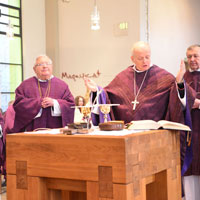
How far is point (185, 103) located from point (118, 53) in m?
6.21

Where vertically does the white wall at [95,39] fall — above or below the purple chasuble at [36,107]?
above

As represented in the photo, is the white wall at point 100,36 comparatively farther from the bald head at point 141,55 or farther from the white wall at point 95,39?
the bald head at point 141,55

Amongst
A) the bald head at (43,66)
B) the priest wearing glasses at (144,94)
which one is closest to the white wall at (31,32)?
the bald head at (43,66)

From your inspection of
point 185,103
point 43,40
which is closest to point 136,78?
point 185,103

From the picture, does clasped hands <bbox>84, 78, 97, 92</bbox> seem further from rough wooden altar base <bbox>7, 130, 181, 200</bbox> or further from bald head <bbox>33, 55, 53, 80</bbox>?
bald head <bbox>33, 55, 53, 80</bbox>

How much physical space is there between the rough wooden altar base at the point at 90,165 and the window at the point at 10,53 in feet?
25.9

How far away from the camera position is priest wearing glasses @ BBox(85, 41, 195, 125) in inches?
176

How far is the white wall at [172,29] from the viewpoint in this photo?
10617mm

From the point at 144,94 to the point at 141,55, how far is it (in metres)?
0.42

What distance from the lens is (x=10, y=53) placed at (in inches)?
449

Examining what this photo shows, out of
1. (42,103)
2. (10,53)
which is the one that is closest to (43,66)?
(42,103)

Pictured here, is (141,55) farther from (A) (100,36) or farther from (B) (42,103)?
(A) (100,36)

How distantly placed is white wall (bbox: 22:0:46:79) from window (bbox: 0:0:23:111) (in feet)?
0.42

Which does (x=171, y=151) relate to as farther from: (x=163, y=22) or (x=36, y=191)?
(x=163, y=22)
